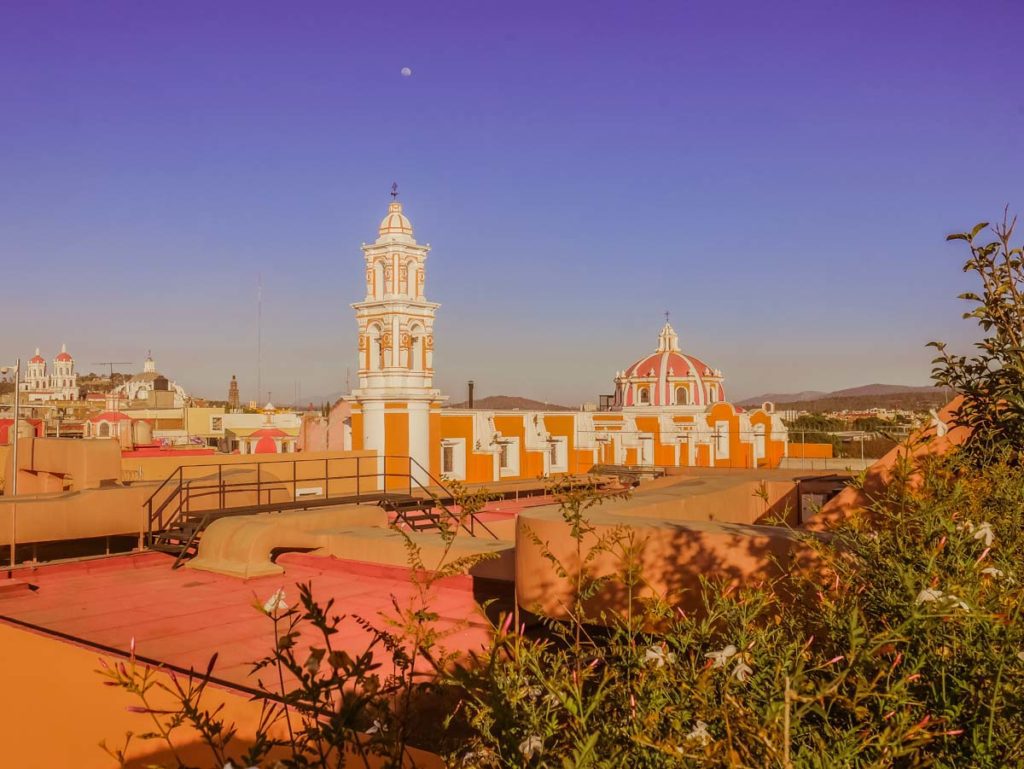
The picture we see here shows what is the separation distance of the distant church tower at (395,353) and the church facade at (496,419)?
3cm

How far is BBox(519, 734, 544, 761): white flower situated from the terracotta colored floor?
14.8 feet

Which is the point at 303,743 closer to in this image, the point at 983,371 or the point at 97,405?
the point at 983,371

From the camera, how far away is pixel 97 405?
60844mm

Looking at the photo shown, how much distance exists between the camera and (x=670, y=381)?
43594 millimetres

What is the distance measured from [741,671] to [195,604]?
8467 mm

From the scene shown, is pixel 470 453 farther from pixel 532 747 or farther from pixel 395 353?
pixel 532 747

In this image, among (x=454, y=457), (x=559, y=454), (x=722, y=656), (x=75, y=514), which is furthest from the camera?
(x=559, y=454)

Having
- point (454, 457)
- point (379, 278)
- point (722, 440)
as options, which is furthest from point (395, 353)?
point (722, 440)

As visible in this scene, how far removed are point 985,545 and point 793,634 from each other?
73 cm

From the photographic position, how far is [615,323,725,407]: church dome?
43.4 meters

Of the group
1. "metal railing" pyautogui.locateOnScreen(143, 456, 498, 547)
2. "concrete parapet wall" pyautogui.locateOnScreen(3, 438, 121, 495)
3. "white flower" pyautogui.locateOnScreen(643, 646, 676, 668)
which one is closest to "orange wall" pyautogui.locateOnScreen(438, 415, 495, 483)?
"metal railing" pyautogui.locateOnScreen(143, 456, 498, 547)

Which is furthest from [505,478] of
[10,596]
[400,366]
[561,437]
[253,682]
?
[253,682]

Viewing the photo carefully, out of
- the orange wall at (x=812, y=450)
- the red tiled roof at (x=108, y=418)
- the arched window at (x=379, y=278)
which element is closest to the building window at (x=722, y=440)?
the orange wall at (x=812, y=450)

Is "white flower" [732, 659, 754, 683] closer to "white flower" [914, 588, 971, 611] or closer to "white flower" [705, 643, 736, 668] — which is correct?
"white flower" [705, 643, 736, 668]
